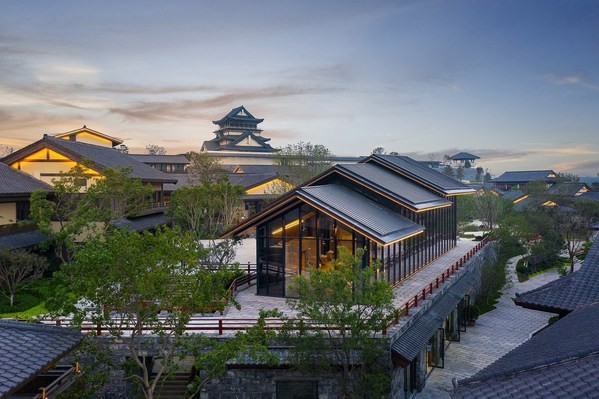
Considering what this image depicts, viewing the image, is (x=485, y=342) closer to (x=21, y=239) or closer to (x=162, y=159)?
(x=21, y=239)

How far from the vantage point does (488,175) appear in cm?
12625

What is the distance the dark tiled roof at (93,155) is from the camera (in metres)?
30.9

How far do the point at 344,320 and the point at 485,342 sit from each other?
13.5m

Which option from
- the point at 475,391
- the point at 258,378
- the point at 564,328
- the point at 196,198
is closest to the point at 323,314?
the point at 258,378

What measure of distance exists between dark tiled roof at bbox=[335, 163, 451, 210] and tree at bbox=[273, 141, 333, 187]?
19499 mm

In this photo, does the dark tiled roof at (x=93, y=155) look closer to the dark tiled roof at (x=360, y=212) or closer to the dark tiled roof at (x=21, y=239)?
the dark tiled roof at (x=21, y=239)

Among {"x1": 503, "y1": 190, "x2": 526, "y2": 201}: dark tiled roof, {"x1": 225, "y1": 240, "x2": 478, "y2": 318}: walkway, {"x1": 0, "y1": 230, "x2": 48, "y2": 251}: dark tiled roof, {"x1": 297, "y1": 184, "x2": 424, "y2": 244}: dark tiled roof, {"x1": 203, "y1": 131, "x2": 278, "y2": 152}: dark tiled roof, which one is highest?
{"x1": 203, "y1": 131, "x2": 278, "y2": 152}: dark tiled roof

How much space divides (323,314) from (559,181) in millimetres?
78656

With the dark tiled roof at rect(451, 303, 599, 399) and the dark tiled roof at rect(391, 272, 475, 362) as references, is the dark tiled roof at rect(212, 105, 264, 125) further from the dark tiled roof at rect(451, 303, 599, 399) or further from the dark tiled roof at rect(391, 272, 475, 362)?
the dark tiled roof at rect(451, 303, 599, 399)

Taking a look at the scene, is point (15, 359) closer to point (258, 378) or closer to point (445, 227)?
point (258, 378)

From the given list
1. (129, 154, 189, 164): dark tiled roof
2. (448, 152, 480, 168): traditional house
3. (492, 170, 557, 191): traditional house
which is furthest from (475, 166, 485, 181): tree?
(129, 154, 189, 164): dark tiled roof

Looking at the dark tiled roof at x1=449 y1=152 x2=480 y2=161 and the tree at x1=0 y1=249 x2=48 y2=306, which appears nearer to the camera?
the tree at x1=0 y1=249 x2=48 y2=306

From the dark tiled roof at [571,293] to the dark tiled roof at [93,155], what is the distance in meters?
22.2

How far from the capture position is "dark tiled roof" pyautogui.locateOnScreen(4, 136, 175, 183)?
101ft
